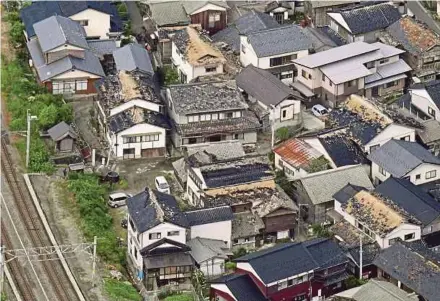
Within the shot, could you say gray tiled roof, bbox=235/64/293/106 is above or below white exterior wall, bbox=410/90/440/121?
above

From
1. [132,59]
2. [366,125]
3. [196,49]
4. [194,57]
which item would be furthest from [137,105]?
[366,125]

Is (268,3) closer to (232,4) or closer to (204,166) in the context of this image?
(232,4)

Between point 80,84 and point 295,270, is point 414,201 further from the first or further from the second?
point 80,84

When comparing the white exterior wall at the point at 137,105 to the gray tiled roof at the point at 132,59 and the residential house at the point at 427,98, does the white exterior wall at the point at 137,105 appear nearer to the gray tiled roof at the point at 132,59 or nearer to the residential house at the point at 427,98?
the gray tiled roof at the point at 132,59

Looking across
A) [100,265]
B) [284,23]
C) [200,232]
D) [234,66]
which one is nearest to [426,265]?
[200,232]

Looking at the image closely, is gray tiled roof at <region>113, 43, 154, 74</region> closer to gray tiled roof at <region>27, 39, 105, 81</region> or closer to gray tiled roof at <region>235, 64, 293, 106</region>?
gray tiled roof at <region>27, 39, 105, 81</region>

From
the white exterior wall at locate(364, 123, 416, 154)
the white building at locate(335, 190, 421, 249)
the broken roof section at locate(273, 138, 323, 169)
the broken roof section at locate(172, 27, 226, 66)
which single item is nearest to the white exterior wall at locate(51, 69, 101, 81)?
the broken roof section at locate(172, 27, 226, 66)
